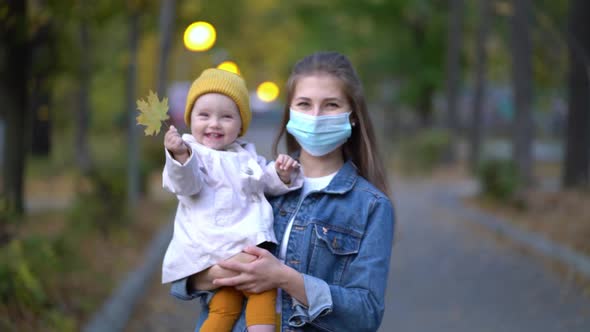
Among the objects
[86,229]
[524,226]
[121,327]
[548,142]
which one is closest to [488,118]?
[548,142]

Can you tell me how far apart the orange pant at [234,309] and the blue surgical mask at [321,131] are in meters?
0.56

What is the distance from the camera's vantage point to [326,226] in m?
3.04

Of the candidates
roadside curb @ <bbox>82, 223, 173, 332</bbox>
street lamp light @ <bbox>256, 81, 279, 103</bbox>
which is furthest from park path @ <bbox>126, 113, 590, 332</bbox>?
street lamp light @ <bbox>256, 81, 279, 103</bbox>

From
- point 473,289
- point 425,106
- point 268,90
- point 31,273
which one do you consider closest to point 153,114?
point 268,90

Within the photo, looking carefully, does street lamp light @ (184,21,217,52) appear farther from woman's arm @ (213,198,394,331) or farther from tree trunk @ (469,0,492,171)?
tree trunk @ (469,0,492,171)

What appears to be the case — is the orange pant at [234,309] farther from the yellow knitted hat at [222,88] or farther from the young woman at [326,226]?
the yellow knitted hat at [222,88]

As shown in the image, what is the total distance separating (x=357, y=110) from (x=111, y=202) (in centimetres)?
982

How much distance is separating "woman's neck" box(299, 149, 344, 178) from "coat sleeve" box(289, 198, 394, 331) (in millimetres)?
329

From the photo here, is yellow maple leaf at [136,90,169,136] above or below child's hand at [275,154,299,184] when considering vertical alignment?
above

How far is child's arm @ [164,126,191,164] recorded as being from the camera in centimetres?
287

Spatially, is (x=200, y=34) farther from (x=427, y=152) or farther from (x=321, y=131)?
(x=427, y=152)

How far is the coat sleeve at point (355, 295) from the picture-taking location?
290 cm

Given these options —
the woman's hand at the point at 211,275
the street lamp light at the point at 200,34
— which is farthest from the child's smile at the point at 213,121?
the street lamp light at the point at 200,34

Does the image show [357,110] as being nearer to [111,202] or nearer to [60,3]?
[60,3]
